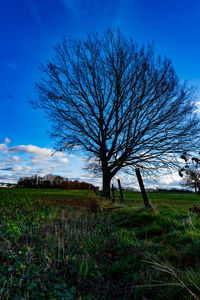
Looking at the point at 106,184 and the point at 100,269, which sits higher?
the point at 106,184

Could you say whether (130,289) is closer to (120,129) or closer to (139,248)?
(139,248)

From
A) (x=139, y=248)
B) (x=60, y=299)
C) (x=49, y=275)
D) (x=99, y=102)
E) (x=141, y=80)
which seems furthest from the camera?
(x=99, y=102)

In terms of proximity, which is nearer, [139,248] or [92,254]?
[92,254]

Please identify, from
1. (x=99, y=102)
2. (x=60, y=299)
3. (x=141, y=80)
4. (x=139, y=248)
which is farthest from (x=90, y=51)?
(x=60, y=299)

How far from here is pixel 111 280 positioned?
3037 millimetres

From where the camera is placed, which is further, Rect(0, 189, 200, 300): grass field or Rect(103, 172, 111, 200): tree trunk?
Rect(103, 172, 111, 200): tree trunk

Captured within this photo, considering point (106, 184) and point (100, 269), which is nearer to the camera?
point (100, 269)

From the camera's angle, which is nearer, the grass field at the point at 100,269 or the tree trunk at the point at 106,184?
the grass field at the point at 100,269

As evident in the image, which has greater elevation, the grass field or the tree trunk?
the tree trunk

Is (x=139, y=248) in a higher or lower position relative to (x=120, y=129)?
lower

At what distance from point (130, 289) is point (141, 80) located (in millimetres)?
12873

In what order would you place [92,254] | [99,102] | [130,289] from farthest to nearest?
1. [99,102]
2. [92,254]
3. [130,289]

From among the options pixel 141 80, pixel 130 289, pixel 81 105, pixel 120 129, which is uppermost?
pixel 141 80

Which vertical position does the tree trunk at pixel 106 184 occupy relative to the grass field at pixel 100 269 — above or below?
above
